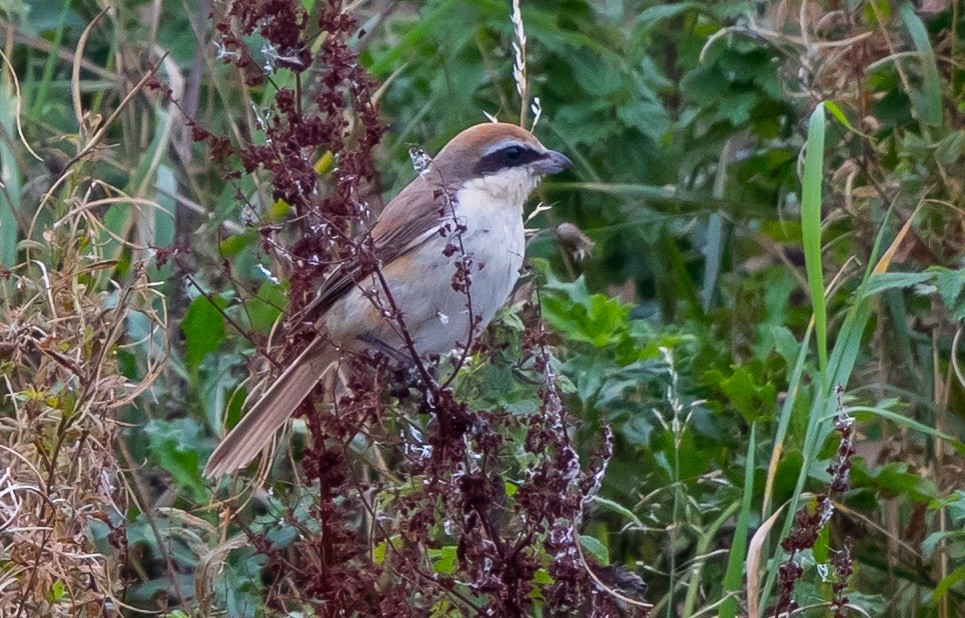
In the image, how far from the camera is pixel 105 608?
329 centimetres

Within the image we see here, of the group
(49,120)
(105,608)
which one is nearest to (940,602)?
(105,608)

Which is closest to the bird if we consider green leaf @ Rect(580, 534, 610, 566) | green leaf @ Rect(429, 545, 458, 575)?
green leaf @ Rect(429, 545, 458, 575)

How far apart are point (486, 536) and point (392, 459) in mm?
1378

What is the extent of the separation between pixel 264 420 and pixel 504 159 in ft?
3.55

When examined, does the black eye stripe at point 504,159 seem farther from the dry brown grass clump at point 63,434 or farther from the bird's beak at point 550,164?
the dry brown grass clump at point 63,434

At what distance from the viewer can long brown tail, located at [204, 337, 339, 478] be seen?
3.58 metres

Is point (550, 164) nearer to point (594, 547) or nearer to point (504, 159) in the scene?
A: point (504, 159)

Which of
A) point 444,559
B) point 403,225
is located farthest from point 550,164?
point 444,559

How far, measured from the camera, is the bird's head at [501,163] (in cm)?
409

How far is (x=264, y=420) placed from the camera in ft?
11.9

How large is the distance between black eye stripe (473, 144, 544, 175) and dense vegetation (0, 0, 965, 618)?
31 cm

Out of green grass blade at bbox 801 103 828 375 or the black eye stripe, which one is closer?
green grass blade at bbox 801 103 828 375

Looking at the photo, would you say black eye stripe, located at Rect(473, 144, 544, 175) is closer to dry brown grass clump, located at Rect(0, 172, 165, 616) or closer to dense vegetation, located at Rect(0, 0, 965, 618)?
→ dense vegetation, located at Rect(0, 0, 965, 618)

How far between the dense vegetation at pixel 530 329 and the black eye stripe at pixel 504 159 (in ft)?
1.03
